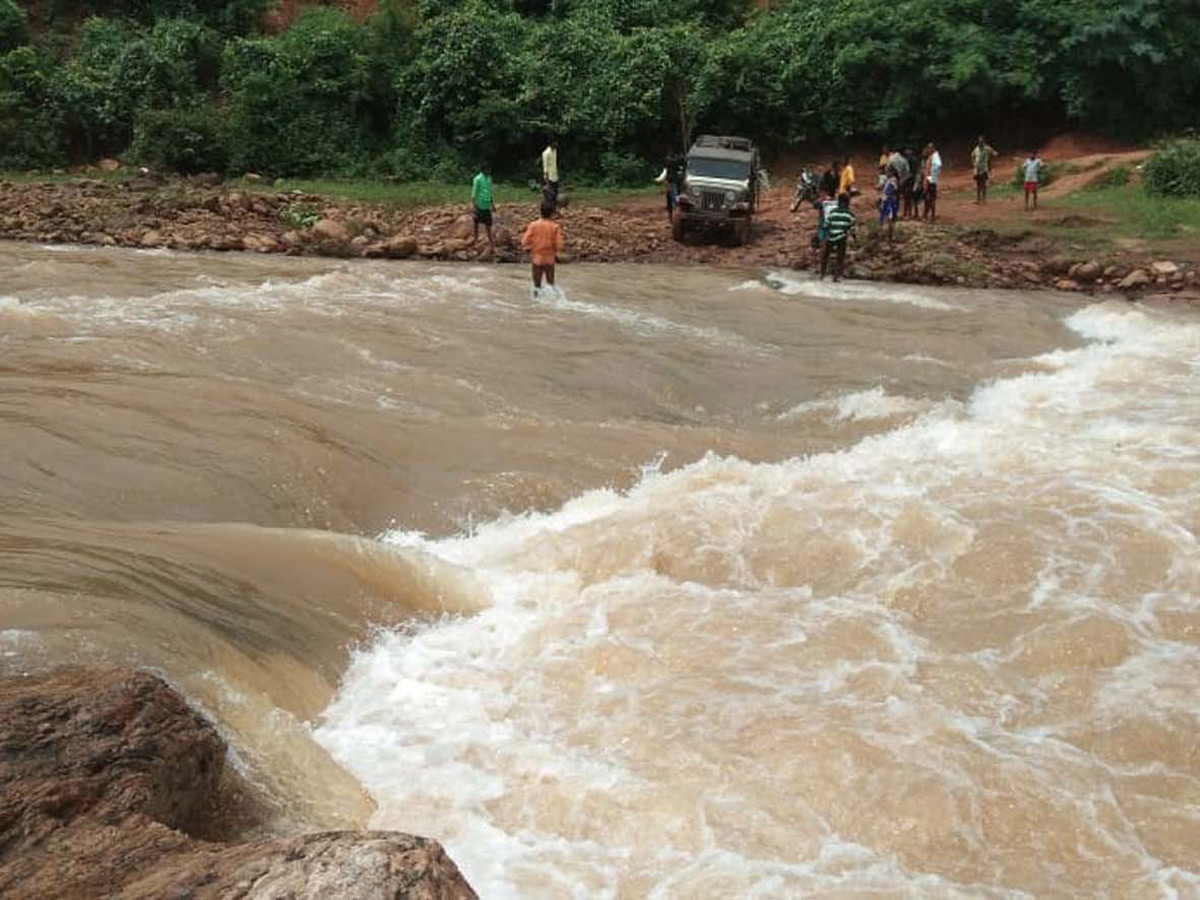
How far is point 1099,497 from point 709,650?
3685mm

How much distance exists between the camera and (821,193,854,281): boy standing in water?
17969 millimetres

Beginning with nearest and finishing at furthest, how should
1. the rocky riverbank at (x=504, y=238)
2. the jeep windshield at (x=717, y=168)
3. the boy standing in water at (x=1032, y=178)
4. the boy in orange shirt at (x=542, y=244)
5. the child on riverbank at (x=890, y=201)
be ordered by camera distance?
the boy in orange shirt at (x=542, y=244)
the rocky riverbank at (x=504, y=238)
the child on riverbank at (x=890, y=201)
the jeep windshield at (x=717, y=168)
the boy standing in water at (x=1032, y=178)

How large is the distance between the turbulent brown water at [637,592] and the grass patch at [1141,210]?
900 cm

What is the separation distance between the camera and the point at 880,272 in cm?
1906

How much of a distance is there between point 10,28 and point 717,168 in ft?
76.1

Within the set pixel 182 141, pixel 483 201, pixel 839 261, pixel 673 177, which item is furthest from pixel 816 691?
pixel 182 141

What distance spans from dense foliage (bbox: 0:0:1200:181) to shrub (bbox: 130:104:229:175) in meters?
0.05

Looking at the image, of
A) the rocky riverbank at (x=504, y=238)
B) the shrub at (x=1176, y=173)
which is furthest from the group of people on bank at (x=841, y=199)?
the shrub at (x=1176, y=173)

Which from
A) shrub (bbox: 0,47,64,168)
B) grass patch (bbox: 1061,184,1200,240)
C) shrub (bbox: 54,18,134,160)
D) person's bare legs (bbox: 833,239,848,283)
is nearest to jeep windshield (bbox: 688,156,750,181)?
person's bare legs (bbox: 833,239,848,283)

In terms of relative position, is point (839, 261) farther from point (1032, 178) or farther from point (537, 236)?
point (1032, 178)

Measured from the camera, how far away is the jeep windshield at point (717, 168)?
2095 cm

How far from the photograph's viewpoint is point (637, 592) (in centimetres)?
660

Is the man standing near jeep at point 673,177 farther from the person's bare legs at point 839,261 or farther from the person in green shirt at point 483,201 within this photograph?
the person's bare legs at point 839,261

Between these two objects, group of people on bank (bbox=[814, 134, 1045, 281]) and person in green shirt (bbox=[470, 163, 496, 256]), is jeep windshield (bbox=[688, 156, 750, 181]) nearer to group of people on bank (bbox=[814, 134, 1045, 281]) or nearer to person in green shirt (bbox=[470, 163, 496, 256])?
group of people on bank (bbox=[814, 134, 1045, 281])
